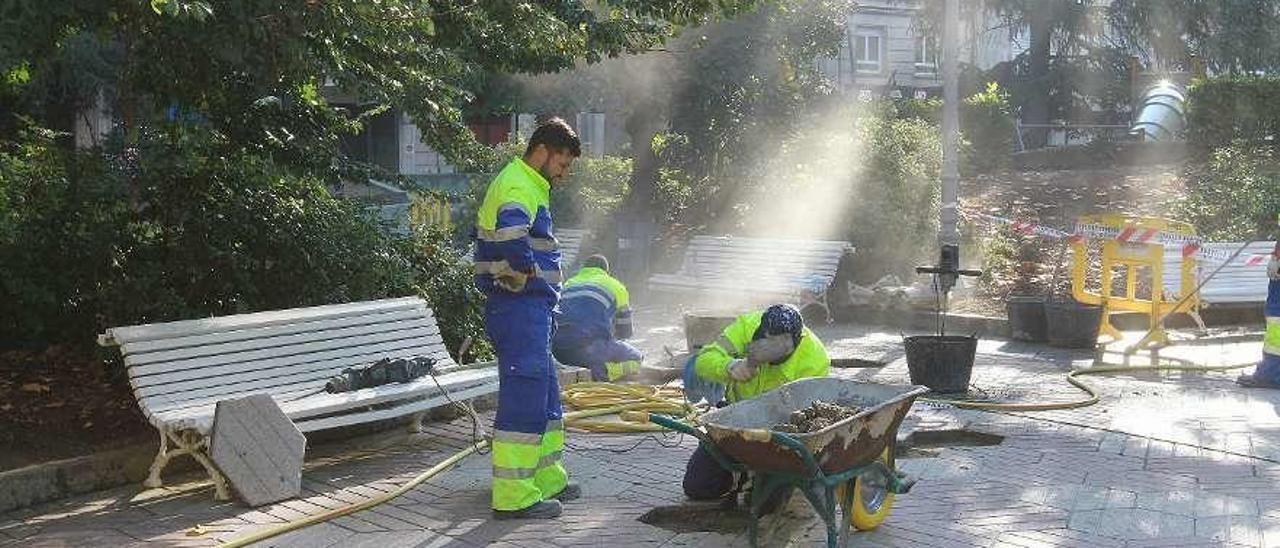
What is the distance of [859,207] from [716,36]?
303cm

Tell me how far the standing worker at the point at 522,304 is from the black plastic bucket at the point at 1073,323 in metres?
6.57

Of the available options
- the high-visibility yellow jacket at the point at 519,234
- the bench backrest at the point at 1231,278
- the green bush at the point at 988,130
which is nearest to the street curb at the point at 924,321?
the bench backrest at the point at 1231,278

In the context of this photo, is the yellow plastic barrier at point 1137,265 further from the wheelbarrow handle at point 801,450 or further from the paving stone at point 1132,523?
the wheelbarrow handle at point 801,450

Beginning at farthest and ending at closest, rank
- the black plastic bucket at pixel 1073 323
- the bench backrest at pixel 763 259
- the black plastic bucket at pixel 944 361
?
the bench backrest at pixel 763 259 < the black plastic bucket at pixel 1073 323 < the black plastic bucket at pixel 944 361

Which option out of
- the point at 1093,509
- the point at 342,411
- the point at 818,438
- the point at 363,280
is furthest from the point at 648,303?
the point at 818,438

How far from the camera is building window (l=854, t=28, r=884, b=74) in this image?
42.0 meters

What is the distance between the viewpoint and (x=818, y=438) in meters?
4.91

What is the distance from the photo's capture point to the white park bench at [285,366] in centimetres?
650

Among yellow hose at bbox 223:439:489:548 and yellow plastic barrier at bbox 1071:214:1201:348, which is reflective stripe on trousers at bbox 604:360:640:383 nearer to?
yellow hose at bbox 223:439:489:548

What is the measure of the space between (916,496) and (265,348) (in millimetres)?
3413

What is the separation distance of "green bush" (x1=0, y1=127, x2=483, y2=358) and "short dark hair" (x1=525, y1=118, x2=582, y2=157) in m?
2.46

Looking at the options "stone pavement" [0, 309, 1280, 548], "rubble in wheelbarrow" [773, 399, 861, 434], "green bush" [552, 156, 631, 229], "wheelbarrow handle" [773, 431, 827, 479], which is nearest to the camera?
"wheelbarrow handle" [773, 431, 827, 479]

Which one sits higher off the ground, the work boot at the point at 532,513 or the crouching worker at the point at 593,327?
the crouching worker at the point at 593,327

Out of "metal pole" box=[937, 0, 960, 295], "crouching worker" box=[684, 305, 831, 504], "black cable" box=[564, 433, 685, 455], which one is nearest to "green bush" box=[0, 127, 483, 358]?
"black cable" box=[564, 433, 685, 455]
